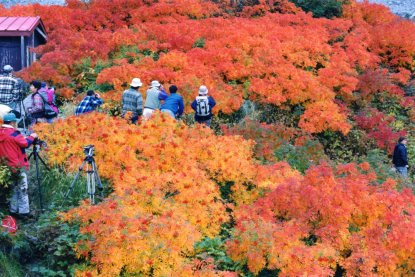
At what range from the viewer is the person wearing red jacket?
31.1 feet

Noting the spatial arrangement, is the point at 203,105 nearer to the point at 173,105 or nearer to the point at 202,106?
the point at 202,106

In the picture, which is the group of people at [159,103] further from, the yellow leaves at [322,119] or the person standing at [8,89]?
the yellow leaves at [322,119]

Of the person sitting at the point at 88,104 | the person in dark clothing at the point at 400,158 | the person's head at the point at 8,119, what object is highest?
the person's head at the point at 8,119

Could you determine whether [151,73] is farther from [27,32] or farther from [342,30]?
[342,30]

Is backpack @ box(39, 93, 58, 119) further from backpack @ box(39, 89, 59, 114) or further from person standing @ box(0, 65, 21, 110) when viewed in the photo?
person standing @ box(0, 65, 21, 110)

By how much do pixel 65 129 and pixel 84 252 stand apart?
3.90 meters

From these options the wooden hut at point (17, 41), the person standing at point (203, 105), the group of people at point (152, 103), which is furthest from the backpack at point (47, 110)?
the wooden hut at point (17, 41)

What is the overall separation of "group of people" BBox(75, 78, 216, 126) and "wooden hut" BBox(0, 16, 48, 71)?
5862mm

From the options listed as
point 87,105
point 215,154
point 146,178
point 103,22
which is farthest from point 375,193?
point 103,22

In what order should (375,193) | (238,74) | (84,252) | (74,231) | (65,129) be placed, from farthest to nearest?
1. (238,74)
2. (65,129)
3. (375,193)
4. (74,231)
5. (84,252)

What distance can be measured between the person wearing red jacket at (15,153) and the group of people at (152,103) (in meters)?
4.01

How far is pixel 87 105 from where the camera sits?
13812 millimetres

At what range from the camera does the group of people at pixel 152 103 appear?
13844 mm

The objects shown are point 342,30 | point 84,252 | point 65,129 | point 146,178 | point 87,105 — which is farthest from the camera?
point 342,30
